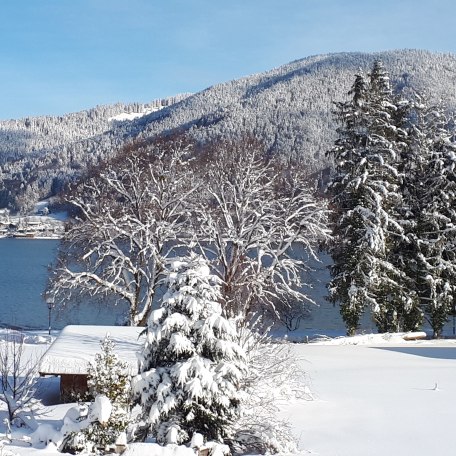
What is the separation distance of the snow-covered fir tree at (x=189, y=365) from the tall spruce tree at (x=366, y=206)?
1550cm

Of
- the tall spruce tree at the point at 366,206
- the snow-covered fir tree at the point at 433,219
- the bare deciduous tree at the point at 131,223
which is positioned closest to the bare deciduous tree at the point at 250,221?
the bare deciduous tree at the point at 131,223

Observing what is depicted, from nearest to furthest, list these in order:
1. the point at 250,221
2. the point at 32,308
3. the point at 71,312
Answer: the point at 250,221 → the point at 71,312 → the point at 32,308

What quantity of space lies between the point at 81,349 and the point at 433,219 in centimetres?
1811

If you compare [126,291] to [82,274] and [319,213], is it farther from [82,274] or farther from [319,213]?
[319,213]

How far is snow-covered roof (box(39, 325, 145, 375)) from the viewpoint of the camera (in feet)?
47.4

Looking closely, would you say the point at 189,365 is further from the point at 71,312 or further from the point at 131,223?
the point at 71,312

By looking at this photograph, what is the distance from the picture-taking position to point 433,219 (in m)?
27.2

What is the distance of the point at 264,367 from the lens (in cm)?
1341

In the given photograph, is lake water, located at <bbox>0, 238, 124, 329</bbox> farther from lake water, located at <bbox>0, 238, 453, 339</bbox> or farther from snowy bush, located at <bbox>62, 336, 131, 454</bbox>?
snowy bush, located at <bbox>62, 336, 131, 454</bbox>

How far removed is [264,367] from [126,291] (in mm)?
11303

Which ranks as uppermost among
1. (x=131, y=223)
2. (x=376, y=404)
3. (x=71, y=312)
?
(x=131, y=223)

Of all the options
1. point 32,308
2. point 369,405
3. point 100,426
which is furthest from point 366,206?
point 32,308

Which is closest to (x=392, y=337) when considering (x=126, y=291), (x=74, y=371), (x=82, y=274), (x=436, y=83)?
(x=126, y=291)

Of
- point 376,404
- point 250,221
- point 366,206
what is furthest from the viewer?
point 366,206
